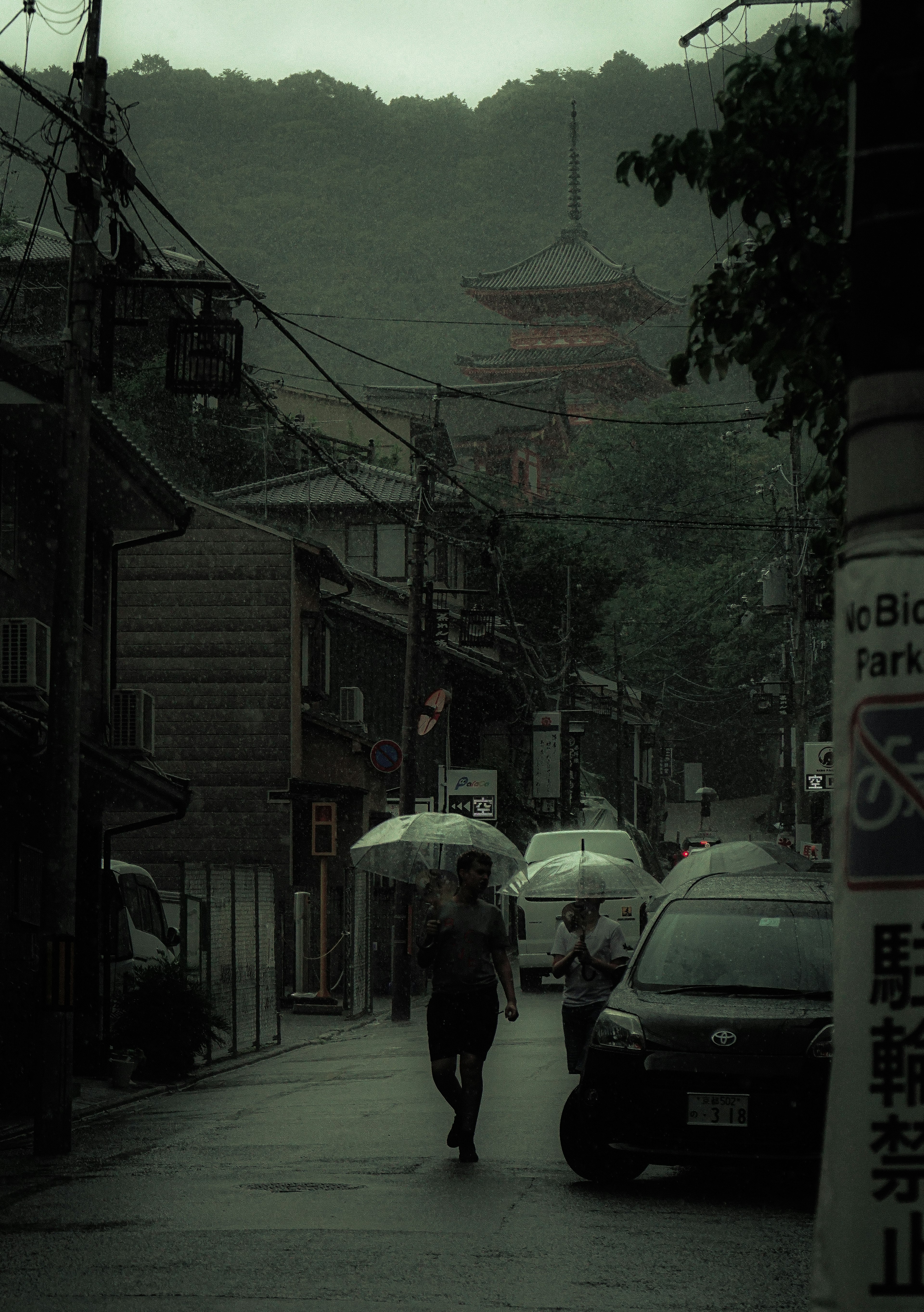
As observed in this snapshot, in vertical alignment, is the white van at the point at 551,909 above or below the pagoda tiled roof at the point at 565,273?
below

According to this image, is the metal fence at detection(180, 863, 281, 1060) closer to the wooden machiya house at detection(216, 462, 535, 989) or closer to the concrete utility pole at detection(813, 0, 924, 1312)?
the wooden machiya house at detection(216, 462, 535, 989)

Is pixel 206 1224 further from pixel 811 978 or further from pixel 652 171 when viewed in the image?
pixel 652 171

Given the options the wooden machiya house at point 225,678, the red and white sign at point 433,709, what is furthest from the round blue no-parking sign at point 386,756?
the wooden machiya house at point 225,678

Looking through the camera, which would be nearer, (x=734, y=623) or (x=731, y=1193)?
(x=731, y=1193)

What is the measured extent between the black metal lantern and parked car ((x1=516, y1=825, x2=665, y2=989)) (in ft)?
49.3

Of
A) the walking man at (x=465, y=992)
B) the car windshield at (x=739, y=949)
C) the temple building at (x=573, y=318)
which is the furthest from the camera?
the temple building at (x=573, y=318)

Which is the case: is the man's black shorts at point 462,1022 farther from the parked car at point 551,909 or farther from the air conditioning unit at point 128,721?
the parked car at point 551,909

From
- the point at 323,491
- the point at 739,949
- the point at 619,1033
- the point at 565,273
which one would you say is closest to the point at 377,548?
the point at 323,491

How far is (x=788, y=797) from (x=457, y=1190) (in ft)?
181

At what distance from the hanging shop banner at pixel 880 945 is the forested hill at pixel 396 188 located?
10151cm

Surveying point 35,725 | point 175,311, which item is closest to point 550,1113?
point 35,725

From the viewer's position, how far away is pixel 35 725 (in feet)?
48.7

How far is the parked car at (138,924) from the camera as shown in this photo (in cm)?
1980

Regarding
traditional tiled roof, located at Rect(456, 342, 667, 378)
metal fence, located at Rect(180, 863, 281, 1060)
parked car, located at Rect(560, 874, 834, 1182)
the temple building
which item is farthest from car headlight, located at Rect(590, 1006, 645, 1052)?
traditional tiled roof, located at Rect(456, 342, 667, 378)
